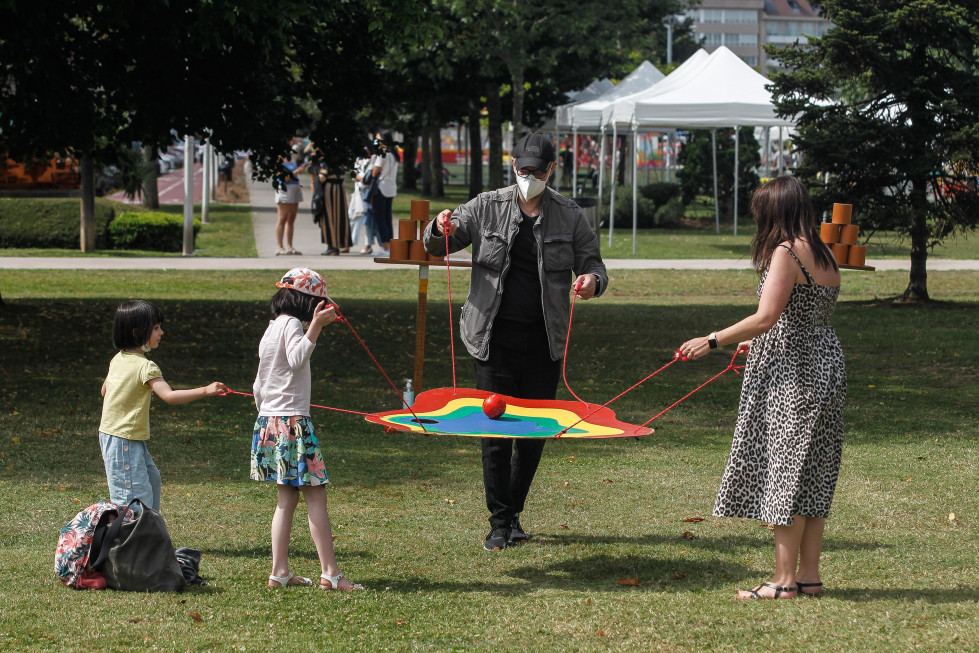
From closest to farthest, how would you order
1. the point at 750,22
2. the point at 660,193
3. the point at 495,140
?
1. the point at 660,193
2. the point at 495,140
3. the point at 750,22

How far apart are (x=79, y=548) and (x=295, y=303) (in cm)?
139

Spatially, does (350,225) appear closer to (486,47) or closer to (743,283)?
(743,283)

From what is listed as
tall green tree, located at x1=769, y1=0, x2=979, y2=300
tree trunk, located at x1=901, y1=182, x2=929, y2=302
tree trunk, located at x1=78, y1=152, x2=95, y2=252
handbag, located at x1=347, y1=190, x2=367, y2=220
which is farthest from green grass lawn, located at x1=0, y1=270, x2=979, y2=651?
tree trunk, located at x1=78, y1=152, x2=95, y2=252

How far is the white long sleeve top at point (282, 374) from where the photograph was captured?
195 inches

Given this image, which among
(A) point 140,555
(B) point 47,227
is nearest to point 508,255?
(A) point 140,555

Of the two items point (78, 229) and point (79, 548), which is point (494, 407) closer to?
point (79, 548)

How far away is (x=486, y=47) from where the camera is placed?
1262 inches

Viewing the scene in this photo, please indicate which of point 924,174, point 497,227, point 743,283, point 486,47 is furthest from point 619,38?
point 497,227

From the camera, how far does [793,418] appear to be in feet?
16.3

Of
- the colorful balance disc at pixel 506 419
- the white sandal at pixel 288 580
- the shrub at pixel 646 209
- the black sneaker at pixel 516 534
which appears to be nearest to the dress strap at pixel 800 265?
the colorful balance disc at pixel 506 419

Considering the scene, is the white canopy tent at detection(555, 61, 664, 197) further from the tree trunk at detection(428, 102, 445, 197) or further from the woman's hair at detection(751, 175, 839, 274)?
the woman's hair at detection(751, 175, 839, 274)

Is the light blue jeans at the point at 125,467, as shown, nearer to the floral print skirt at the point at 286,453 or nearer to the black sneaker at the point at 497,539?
the floral print skirt at the point at 286,453

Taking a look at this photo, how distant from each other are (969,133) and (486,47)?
19.0 metres

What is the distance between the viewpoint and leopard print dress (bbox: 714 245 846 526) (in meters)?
4.95
